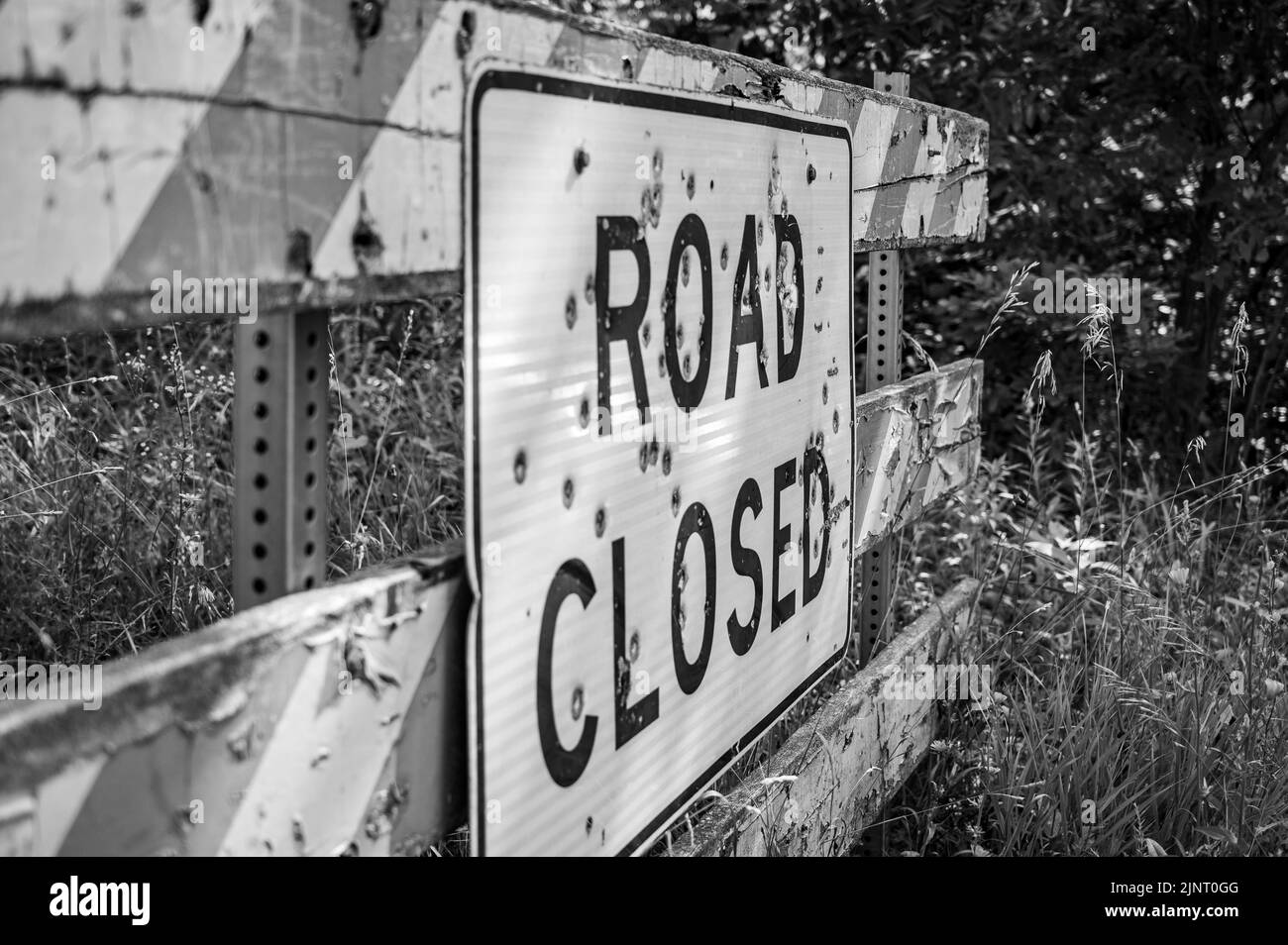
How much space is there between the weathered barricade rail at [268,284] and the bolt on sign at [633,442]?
44 mm

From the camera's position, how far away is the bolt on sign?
1.03 metres

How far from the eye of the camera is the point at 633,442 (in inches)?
49.2

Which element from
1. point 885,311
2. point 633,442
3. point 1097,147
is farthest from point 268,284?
point 1097,147

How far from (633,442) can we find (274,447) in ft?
1.36

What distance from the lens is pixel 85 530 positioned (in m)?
2.45

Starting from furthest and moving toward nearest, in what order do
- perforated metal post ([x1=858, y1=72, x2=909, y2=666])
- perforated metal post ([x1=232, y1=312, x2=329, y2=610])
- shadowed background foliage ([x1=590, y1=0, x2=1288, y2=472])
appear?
shadowed background foliage ([x1=590, y1=0, x2=1288, y2=472]), perforated metal post ([x1=858, y1=72, x2=909, y2=666]), perforated metal post ([x1=232, y1=312, x2=329, y2=610])

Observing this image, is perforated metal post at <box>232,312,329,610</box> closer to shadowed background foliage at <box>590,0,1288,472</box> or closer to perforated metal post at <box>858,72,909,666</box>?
perforated metal post at <box>858,72,909,666</box>

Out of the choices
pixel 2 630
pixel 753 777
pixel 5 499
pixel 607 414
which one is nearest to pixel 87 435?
pixel 5 499

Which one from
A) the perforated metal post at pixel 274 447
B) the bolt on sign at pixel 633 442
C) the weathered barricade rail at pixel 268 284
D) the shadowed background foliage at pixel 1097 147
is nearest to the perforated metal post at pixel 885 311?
the bolt on sign at pixel 633 442

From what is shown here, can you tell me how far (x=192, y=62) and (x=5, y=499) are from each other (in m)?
2.02

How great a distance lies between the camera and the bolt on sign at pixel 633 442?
1025mm

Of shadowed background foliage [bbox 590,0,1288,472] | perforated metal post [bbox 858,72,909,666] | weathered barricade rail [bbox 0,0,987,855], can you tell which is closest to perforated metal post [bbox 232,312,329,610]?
weathered barricade rail [bbox 0,0,987,855]

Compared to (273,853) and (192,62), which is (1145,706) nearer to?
(273,853)

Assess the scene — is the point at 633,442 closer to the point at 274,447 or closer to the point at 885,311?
the point at 274,447
